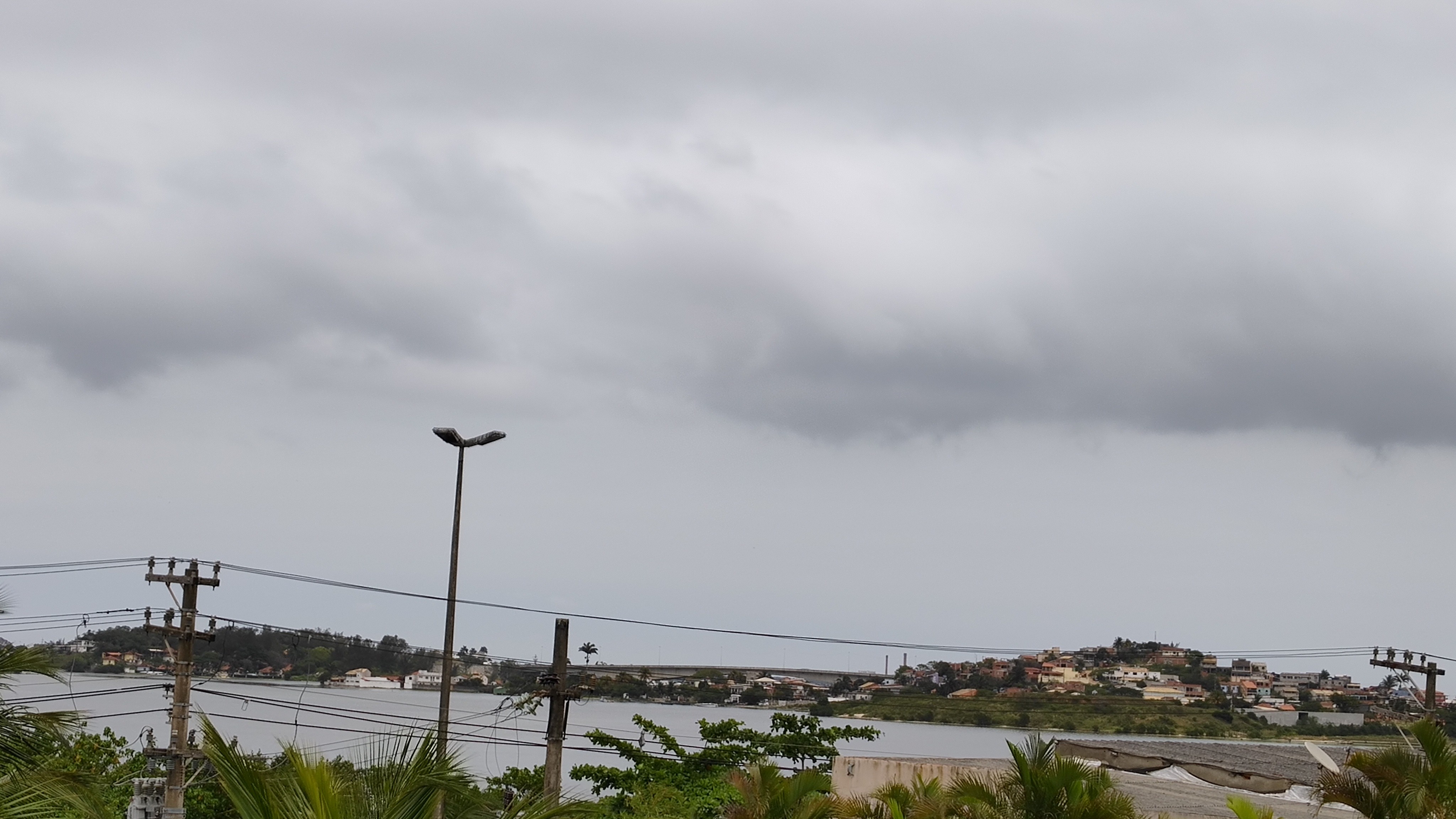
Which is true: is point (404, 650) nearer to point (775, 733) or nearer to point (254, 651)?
point (254, 651)

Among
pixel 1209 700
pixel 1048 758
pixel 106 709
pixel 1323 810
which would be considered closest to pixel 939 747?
pixel 1209 700

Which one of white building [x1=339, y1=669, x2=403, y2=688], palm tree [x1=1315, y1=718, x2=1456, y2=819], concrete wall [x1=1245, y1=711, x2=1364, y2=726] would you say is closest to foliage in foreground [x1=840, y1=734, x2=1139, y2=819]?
palm tree [x1=1315, y1=718, x2=1456, y2=819]

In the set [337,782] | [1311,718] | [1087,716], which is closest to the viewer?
[337,782]

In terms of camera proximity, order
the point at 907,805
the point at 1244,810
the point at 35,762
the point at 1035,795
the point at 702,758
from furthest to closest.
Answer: the point at 702,758
the point at 907,805
the point at 1035,795
the point at 1244,810
the point at 35,762

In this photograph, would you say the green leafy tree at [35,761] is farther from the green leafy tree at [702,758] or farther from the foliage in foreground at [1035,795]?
the green leafy tree at [702,758]

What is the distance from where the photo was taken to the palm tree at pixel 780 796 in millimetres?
22969

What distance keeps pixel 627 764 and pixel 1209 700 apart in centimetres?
4161

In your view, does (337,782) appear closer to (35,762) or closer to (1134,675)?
(35,762)

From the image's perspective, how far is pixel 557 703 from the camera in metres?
30.9

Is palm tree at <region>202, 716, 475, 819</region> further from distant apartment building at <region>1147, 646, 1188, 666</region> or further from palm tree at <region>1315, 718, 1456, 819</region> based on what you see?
distant apartment building at <region>1147, 646, 1188, 666</region>

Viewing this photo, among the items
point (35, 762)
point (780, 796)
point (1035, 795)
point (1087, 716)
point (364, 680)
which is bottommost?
point (1087, 716)

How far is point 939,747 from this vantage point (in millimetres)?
60438

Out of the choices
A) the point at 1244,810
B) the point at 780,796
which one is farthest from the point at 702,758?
the point at 1244,810

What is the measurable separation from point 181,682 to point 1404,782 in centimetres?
2767
